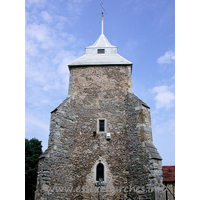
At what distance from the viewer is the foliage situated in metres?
21.8

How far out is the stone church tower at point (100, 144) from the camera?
8.72m

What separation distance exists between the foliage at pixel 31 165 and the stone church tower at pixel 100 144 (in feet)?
46.8

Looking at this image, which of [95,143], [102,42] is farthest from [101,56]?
[95,143]

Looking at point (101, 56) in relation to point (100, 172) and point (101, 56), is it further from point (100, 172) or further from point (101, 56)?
point (100, 172)

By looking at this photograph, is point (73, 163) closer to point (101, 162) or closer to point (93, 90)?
point (101, 162)

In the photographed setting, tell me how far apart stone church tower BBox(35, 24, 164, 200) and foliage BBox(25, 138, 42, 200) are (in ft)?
46.8

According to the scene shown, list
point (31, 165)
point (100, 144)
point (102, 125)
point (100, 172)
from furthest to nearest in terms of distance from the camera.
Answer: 1. point (31, 165)
2. point (102, 125)
3. point (100, 144)
4. point (100, 172)

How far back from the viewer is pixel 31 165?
22.9m

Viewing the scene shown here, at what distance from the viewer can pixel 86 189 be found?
31.7 ft

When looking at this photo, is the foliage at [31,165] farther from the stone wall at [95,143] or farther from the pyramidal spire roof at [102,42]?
the pyramidal spire roof at [102,42]

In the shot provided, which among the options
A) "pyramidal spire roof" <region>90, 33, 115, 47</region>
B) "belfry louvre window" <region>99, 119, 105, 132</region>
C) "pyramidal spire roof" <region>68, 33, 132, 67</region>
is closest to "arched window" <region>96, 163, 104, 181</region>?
"belfry louvre window" <region>99, 119, 105, 132</region>

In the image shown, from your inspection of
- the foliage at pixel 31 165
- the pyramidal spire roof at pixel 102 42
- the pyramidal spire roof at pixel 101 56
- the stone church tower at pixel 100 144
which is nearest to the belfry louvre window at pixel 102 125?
the stone church tower at pixel 100 144

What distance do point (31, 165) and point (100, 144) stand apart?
15.7 metres

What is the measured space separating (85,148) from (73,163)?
0.98m
